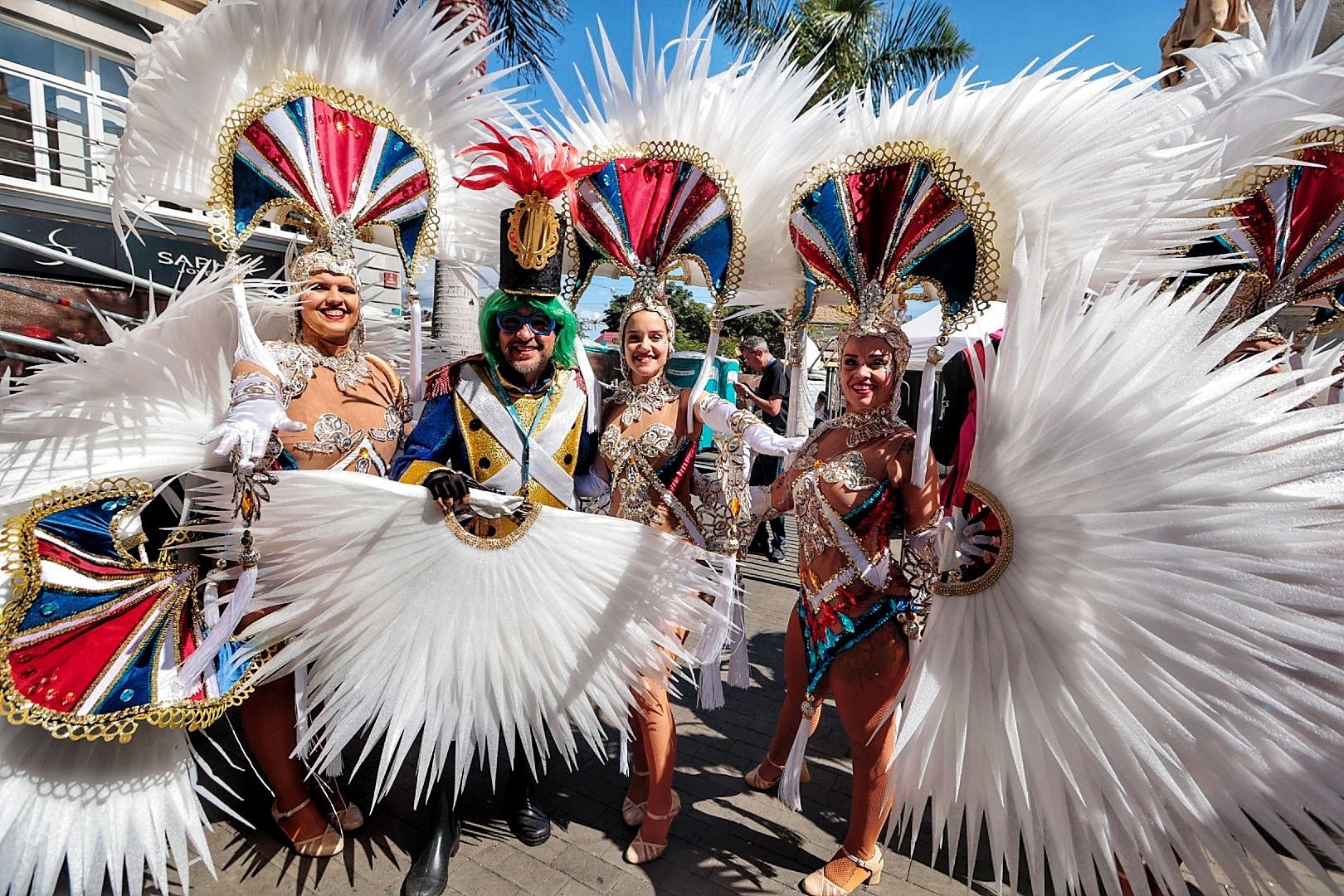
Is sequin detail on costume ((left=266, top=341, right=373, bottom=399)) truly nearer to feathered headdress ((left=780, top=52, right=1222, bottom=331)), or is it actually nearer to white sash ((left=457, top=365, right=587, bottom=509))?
white sash ((left=457, top=365, right=587, bottom=509))

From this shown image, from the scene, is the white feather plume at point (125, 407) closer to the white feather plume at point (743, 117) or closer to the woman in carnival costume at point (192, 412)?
the woman in carnival costume at point (192, 412)

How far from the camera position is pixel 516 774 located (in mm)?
2869

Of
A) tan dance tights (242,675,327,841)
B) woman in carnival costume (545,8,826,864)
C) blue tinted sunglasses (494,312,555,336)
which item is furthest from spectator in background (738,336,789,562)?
tan dance tights (242,675,327,841)

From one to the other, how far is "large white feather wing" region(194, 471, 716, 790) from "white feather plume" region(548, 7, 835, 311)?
1.36 m

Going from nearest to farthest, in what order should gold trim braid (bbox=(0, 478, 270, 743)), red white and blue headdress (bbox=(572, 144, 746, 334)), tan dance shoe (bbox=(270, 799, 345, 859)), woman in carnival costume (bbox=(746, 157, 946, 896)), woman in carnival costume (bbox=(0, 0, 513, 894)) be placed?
gold trim braid (bbox=(0, 478, 270, 743)) < woman in carnival costume (bbox=(0, 0, 513, 894)) < woman in carnival costume (bbox=(746, 157, 946, 896)) < red white and blue headdress (bbox=(572, 144, 746, 334)) < tan dance shoe (bbox=(270, 799, 345, 859))

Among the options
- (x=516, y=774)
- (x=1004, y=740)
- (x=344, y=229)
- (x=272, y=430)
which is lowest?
(x=516, y=774)

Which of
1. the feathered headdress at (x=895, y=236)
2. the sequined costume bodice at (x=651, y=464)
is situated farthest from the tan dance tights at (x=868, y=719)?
the feathered headdress at (x=895, y=236)

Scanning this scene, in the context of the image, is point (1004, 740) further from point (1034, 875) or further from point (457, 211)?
point (457, 211)

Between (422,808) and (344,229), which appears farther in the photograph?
(422,808)

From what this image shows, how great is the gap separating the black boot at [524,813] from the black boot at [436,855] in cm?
29

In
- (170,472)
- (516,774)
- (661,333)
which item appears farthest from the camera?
(516,774)

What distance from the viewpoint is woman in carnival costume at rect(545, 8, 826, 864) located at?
2568 mm

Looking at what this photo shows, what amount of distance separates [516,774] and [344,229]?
245 centimetres

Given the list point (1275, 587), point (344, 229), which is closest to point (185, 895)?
point (344, 229)
